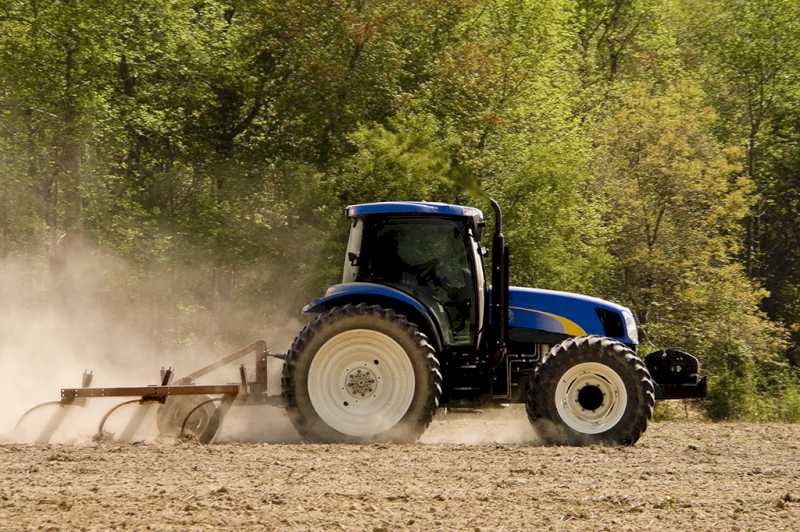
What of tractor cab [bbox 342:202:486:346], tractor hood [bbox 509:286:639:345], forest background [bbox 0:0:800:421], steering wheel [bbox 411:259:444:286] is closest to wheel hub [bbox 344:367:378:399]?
tractor cab [bbox 342:202:486:346]

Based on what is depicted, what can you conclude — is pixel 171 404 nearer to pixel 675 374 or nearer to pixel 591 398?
pixel 591 398

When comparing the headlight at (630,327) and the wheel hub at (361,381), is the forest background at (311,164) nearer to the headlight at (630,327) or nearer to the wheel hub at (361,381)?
the headlight at (630,327)

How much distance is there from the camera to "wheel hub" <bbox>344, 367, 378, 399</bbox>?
1165 cm

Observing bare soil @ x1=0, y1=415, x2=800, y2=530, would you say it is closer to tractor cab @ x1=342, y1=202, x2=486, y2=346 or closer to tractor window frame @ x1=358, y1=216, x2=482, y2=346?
tractor window frame @ x1=358, y1=216, x2=482, y2=346

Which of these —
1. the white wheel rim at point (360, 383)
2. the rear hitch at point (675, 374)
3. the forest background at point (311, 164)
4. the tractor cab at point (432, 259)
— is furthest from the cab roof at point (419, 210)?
the forest background at point (311, 164)

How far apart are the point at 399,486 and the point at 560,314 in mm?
3561

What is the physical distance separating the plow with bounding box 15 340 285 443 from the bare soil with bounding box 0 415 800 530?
1.25 ft

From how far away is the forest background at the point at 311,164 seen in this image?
76.6 feet

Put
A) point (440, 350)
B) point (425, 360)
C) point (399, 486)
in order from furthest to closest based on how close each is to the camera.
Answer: point (440, 350), point (425, 360), point (399, 486)

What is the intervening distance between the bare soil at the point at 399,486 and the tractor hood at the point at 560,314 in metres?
1.12

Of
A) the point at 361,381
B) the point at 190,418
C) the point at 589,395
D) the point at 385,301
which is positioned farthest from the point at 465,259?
the point at 190,418

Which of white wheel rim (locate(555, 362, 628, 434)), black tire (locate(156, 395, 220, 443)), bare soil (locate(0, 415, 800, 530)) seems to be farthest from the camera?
black tire (locate(156, 395, 220, 443))

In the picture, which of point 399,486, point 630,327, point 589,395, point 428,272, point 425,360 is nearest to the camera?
point 399,486

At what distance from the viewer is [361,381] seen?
1165 cm
